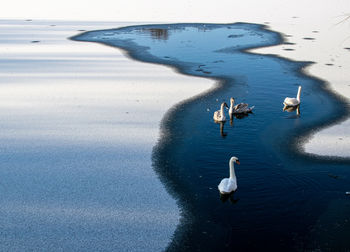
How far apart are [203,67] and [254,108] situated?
561 centimetres

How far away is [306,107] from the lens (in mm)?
13805

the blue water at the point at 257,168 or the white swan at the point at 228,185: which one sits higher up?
the white swan at the point at 228,185

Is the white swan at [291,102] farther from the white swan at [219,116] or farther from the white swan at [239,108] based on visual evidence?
the white swan at [219,116]

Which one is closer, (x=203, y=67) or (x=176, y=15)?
(x=203, y=67)

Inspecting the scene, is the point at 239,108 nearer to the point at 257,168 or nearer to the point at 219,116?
the point at 219,116

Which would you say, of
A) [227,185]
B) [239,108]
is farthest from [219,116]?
[227,185]

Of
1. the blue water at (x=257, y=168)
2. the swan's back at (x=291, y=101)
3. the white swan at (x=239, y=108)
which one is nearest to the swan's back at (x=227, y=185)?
the blue water at (x=257, y=168)

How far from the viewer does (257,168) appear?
9578 millimetres

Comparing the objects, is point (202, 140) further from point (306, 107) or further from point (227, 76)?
point (227, 76)

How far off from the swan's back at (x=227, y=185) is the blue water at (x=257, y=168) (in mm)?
145

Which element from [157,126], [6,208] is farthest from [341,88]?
[6,208]

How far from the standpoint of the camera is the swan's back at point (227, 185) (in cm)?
833

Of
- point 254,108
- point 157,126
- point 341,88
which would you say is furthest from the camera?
point 341,88

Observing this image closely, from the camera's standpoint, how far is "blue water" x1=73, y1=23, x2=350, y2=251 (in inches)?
285
